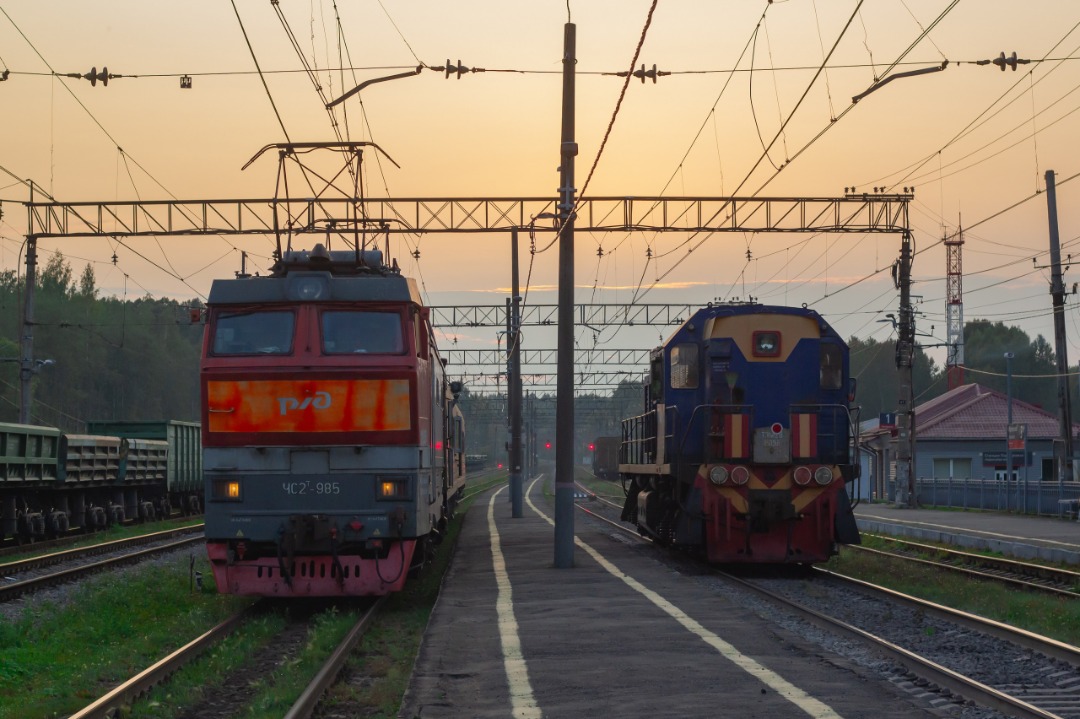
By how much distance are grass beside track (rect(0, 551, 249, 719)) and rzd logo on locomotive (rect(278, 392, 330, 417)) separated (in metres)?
2.45

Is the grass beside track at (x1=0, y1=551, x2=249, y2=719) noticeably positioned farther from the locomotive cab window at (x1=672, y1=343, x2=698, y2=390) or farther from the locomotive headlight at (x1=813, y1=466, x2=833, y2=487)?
the locomotive headlight at (x1=813, y1=466, x2=833, y2=487)

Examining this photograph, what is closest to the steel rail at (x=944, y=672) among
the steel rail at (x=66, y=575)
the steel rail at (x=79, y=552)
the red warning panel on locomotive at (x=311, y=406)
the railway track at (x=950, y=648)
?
the railway track at (x=950, y=648)

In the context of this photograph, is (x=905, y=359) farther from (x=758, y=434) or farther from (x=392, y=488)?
(x=392, y=488)

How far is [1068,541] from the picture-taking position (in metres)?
25.3

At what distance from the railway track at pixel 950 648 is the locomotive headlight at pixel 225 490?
19.7 ft

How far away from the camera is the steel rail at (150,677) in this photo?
8703 millimetres

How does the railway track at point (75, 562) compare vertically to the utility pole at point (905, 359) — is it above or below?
below

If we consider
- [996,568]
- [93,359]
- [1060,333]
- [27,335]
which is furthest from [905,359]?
[93,359]

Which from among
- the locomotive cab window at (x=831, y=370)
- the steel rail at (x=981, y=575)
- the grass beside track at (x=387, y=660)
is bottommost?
the grass beside track at (x=387, y=660)

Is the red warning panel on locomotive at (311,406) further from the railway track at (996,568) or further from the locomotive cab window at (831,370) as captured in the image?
the railway track at (996,568)

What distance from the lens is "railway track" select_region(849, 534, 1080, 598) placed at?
56.6 feet

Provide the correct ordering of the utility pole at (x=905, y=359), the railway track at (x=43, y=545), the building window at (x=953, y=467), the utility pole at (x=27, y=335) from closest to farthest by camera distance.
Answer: the railway track at (x=43, y=545) → the utility pole at (x=27, y=335) → the utility pole at (x=905, y=359) → the building window at (x=953, y=467)

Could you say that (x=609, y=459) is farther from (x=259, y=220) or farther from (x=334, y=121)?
(x=334, y=121)

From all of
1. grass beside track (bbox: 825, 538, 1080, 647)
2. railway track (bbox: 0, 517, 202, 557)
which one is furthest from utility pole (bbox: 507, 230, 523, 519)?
grass beside track (bbox: 825, 538, 1080, 647)
